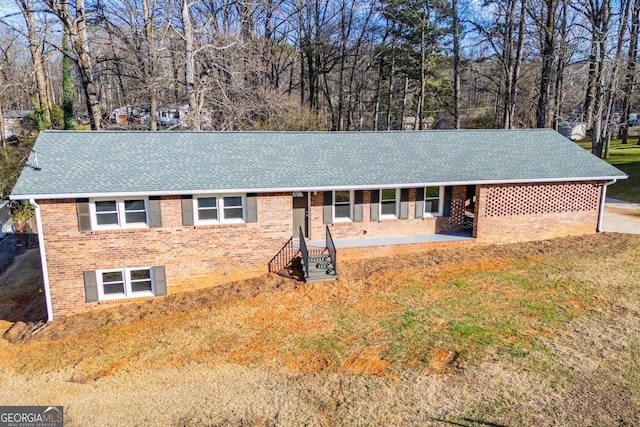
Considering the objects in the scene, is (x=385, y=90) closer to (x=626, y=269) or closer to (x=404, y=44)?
(x=404, y=44)

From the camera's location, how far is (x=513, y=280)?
44.6ft

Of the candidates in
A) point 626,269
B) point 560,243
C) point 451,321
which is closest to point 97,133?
point 451,321

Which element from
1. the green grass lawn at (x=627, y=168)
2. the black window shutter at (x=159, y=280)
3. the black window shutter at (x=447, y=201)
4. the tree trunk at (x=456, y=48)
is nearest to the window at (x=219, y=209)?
the black window shutter at (x=159, y=280)

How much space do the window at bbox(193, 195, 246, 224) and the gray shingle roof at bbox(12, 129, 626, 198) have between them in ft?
1.78

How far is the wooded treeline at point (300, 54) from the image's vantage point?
22672mm

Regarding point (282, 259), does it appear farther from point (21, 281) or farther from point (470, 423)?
point (21, 281)

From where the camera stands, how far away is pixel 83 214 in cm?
1220

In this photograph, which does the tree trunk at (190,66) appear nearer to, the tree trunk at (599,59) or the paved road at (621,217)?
the paved road at (621,217)

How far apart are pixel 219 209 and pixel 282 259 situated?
2553 millimetres

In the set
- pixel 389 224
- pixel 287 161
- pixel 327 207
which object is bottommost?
pixel 389 224

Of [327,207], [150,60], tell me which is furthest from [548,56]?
[150,60]

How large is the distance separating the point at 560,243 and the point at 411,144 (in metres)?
6.61

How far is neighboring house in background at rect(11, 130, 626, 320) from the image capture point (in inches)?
490

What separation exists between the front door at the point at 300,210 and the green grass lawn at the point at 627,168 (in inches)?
743
